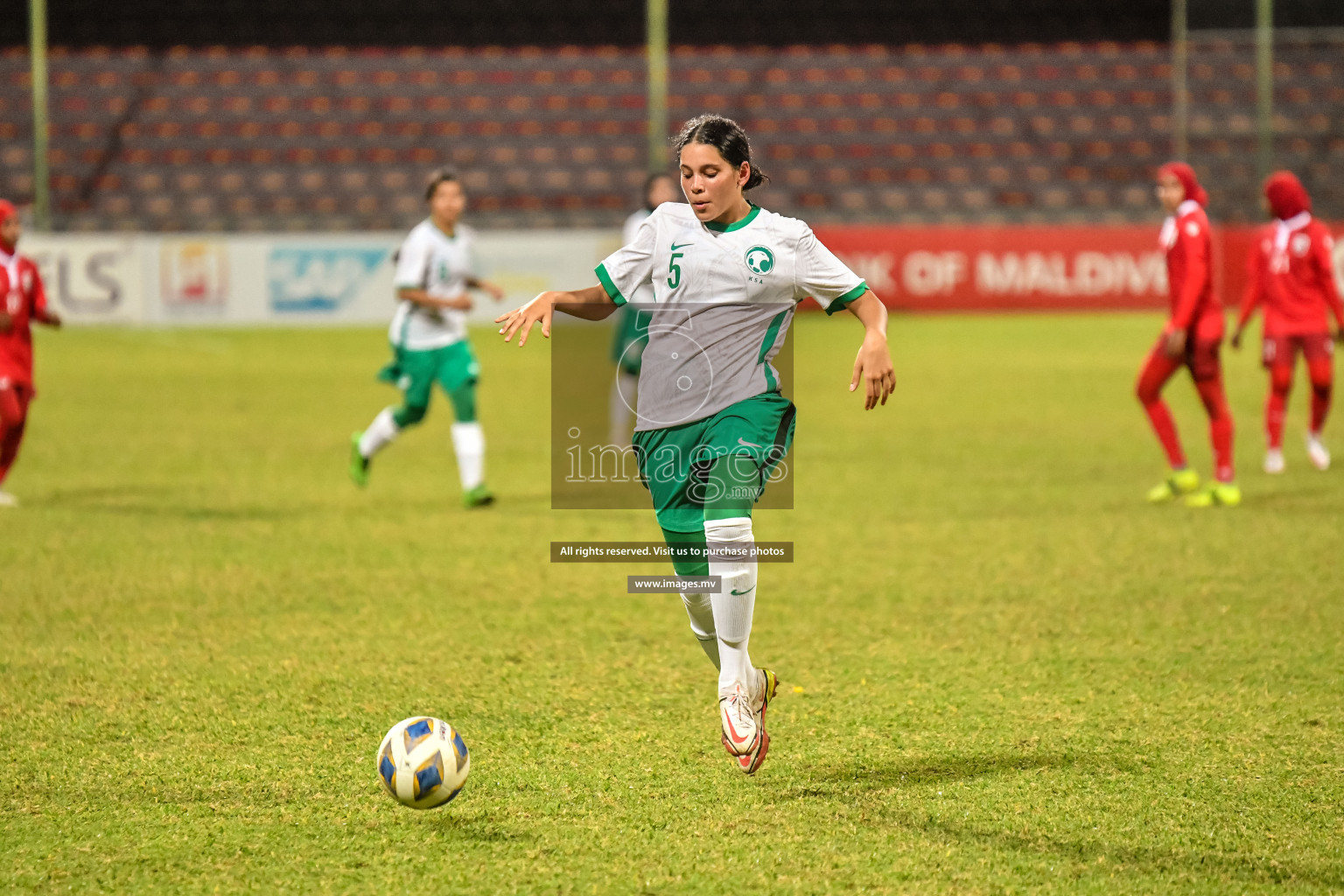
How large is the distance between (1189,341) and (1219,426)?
619 mm

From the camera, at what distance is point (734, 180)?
4582 mm

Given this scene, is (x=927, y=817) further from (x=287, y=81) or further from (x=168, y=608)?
(x=287, y=81)

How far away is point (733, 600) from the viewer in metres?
4.57

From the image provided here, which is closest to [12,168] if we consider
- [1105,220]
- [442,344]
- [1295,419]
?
[1105,220]

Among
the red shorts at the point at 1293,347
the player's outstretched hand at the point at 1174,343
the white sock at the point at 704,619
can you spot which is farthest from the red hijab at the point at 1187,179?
the white sock at the point at 704,619

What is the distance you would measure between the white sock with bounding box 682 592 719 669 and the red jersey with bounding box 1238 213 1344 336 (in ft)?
24.9

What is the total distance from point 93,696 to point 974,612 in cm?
376

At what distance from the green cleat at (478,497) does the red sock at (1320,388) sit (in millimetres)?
5997

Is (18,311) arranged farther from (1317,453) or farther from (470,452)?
(1317,453)

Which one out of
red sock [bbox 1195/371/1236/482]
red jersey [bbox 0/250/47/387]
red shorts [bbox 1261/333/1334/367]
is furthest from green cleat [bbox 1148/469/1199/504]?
red jersey [bbox 0/250/47/387]

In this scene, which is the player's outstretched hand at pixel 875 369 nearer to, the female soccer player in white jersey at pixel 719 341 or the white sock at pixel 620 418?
the female soccer player in white jersey at pixel 719 341

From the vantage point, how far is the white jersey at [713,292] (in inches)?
182

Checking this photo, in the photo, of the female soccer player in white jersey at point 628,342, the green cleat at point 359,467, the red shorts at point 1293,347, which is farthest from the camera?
the red shorts at point 1293,347

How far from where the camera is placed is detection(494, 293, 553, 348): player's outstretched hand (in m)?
4.39
